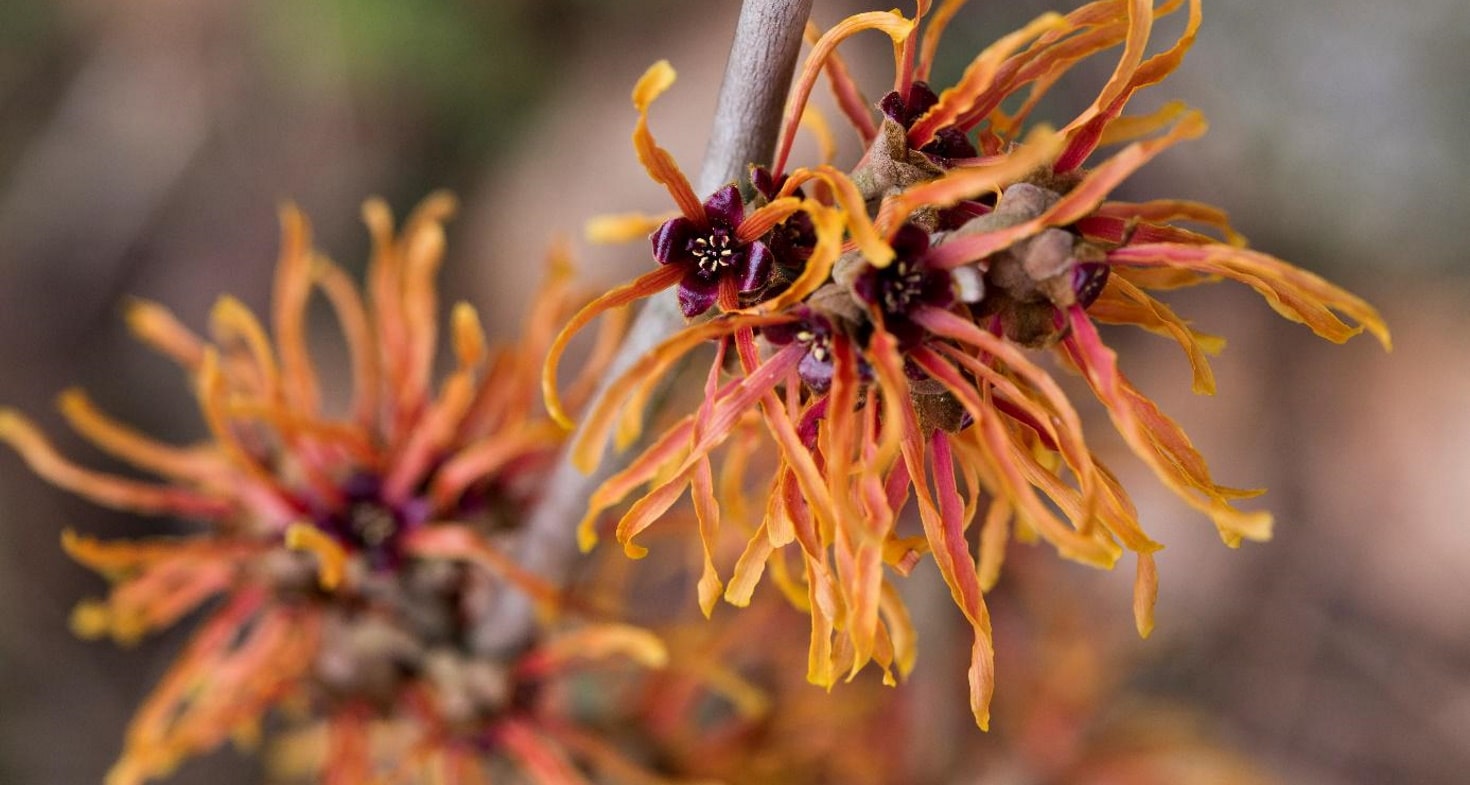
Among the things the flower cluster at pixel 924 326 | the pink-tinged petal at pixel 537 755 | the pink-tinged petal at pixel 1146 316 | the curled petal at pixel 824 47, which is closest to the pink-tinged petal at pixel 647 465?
the flower cluster at pixel 924 326

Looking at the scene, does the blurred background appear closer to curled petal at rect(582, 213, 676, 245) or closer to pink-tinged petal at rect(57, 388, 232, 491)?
pink-tinged petal at rect(57, 388, 232, 491)

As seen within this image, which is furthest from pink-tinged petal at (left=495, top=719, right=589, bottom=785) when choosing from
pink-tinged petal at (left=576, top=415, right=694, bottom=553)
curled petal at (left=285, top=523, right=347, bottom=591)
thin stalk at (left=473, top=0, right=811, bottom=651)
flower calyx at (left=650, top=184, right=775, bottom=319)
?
flower calyx at (left=650, top=184, right=775, bottom=319)

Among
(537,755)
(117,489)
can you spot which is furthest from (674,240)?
(117,489)

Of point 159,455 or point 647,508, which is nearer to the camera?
point 647,508

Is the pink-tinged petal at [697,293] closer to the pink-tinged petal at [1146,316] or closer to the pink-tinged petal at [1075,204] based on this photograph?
the pink-tinged petal at [1075,204]

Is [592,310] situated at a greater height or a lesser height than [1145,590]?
greater

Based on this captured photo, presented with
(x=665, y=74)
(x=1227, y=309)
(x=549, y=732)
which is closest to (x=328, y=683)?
(x=549, y=732)

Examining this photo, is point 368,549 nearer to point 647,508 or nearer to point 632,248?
point 647,508

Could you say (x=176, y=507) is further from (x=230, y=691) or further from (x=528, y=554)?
(x=528, y=554)
